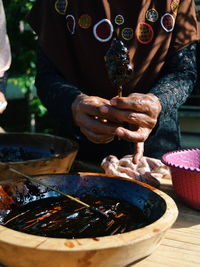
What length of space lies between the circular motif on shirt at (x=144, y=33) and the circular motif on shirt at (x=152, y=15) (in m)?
0.03

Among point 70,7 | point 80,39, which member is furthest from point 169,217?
point 70,7

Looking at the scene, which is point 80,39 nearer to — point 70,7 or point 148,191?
point 70,7

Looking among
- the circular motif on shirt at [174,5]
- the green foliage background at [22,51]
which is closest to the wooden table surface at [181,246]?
the circular motif on shirt at [174,5]

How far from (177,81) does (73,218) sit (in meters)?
0.97

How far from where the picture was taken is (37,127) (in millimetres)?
5195

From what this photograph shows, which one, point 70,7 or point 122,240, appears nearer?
point 122,240

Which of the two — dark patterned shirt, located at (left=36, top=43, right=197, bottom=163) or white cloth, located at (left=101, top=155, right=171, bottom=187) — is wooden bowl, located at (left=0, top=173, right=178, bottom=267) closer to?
white cloth, located at (left=101, top=155, right=171, bottom=187)

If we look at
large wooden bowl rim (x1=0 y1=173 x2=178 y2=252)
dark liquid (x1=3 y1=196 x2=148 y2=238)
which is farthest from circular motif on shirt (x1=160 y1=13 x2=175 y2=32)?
large wooden bowl rim (x1=0 y1=173 x2=178 y2=252)

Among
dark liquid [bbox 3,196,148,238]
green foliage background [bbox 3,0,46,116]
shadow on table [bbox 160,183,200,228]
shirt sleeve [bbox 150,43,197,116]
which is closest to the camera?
dark liquid [bbox 3,196,148,238]

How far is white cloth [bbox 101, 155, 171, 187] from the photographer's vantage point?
1.35 metres

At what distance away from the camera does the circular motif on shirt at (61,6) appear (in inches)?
72.8

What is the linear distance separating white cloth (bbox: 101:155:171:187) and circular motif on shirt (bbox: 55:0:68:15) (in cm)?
91

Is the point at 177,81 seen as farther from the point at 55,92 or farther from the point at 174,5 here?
the point at 55,92

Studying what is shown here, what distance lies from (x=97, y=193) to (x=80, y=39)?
1015 millimetres
